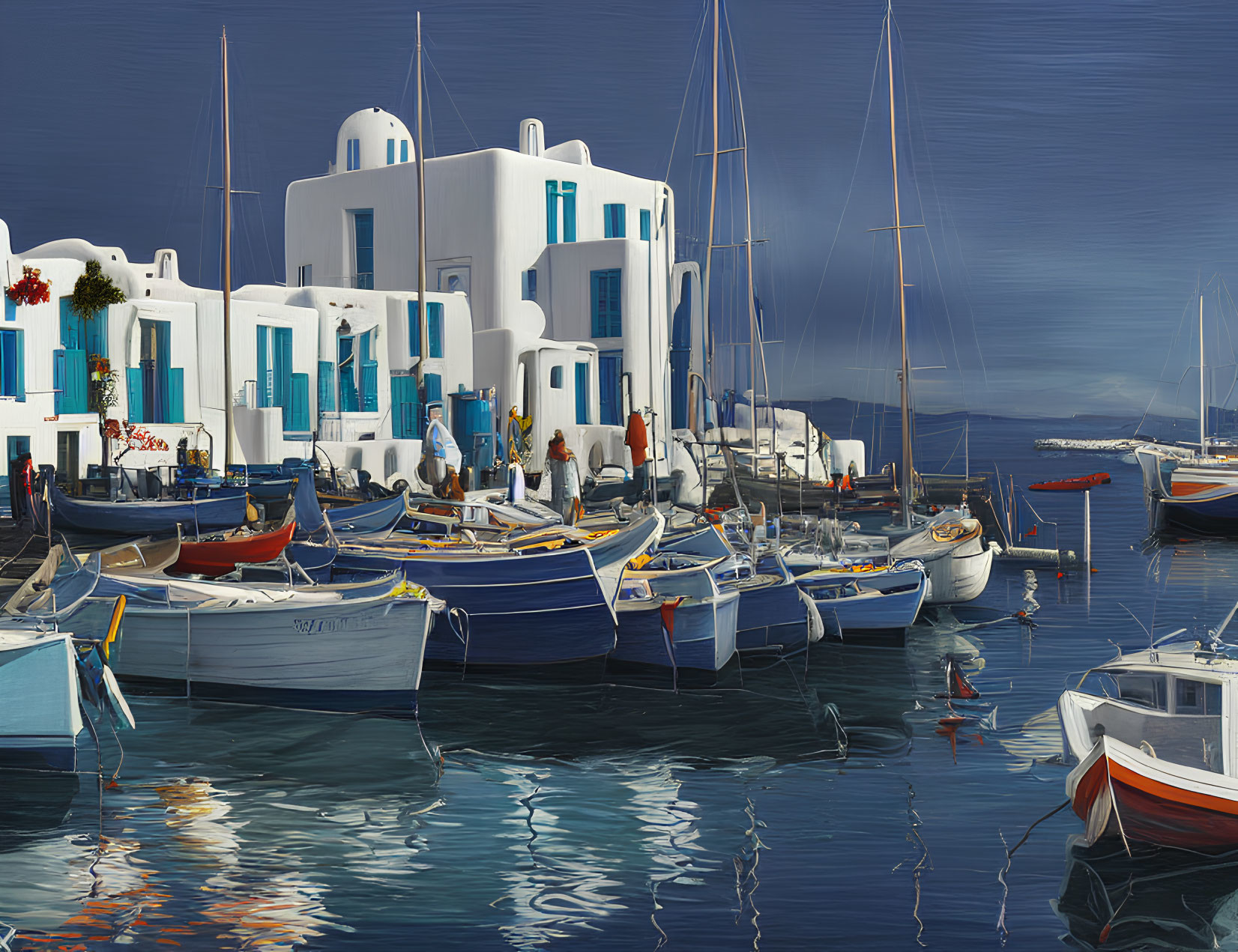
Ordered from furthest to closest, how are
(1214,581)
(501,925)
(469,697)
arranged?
(1214,581), (469,697), (501,925)

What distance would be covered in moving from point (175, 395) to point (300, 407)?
3.74 m

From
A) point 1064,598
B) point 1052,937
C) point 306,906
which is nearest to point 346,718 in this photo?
point 306,906

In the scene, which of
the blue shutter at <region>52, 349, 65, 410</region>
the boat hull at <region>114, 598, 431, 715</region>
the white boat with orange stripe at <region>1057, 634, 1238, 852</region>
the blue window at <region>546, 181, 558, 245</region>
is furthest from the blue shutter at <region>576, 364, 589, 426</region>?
the white boat with orange stripe at <region>1057, 634, 1238, 852</region>

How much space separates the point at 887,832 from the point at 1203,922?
115 inches

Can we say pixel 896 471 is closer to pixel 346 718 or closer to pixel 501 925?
pixel 346 718

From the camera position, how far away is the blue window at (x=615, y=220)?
48875 millimetres

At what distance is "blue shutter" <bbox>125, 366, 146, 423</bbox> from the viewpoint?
32312 millimetres

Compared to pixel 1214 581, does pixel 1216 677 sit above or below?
above

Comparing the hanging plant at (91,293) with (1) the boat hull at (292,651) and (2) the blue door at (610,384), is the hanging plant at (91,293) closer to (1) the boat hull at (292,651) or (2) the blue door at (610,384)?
(1) the boat hull at (292,651)

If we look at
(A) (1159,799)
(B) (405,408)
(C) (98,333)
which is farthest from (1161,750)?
(B) (405,408)

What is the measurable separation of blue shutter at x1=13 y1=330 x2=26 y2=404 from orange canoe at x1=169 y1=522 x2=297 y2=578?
36.6ft

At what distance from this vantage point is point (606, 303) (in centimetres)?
4506

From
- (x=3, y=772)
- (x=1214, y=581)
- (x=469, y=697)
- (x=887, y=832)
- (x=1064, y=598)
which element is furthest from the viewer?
(x=1214, y=581)

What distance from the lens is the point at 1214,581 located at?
118 feet
